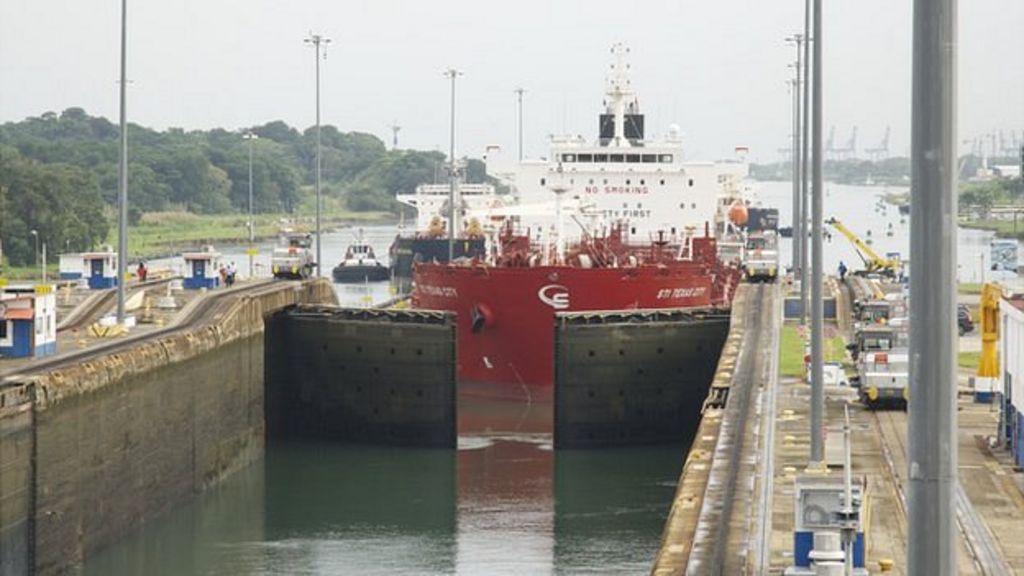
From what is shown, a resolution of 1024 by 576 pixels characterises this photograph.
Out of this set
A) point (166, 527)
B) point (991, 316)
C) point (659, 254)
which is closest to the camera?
point (991, 316)

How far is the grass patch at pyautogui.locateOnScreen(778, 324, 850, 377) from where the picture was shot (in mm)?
49969

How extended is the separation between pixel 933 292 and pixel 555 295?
57.4 metres

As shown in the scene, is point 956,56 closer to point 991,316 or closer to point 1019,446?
point 1019,446

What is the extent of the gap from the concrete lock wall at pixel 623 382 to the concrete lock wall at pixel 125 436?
8976mm

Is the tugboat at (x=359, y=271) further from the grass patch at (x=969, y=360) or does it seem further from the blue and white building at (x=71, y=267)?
the grass patch at (x=969, y=360)

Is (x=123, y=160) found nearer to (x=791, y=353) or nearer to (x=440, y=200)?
(x=791, y=353)

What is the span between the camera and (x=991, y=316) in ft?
128

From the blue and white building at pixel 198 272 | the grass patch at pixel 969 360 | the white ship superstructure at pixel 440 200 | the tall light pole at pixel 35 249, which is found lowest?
the grass patch at pixel 969 360

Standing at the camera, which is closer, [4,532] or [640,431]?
[4,532]

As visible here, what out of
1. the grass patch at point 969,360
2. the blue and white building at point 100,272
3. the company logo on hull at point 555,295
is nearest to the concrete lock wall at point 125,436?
the company logo on hull at point 555,295

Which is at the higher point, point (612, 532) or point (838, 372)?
point (838, 372)

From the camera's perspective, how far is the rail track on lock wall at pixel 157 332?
40094mm

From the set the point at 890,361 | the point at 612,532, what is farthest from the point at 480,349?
the point at 890,361

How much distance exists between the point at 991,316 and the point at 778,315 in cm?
2829
